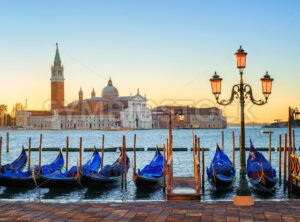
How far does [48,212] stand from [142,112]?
4111 inches

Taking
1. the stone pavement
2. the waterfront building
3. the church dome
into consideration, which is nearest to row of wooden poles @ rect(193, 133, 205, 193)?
the stone pavement

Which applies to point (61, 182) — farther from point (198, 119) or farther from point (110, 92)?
point (198, 119)

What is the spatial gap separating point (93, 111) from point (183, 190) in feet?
328

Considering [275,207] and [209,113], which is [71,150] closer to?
[275,207]

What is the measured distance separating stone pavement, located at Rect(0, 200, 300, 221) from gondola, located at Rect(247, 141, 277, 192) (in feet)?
20.6

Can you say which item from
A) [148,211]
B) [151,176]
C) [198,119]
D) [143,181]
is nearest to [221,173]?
[151,176]

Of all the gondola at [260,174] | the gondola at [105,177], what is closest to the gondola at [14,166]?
the gondola at [105,177]

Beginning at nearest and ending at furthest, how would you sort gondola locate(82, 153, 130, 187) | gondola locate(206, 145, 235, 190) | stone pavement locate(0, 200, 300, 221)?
stone pavement locate(0, 200, 300, 221) → gondola locate(206, 145, 235, 190) → gondola locate(82, 153, 130, 187)

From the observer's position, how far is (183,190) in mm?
10703

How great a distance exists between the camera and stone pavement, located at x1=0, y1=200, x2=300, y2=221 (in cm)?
579

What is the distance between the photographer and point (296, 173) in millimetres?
11727

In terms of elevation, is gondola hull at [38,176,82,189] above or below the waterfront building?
below

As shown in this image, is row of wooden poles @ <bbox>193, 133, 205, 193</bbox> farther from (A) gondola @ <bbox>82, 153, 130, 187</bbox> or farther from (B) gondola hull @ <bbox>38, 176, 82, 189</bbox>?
(B) gondola hull @ <bbox>38, 176, 82, 189</bbox>

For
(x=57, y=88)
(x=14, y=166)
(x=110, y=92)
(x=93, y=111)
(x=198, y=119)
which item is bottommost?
(x=14, y=166)
